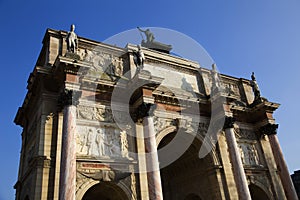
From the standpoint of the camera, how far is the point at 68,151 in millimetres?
10820

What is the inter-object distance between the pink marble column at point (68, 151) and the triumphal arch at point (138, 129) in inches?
1.5

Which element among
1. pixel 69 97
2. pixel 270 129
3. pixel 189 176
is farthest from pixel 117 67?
pixel 270 129

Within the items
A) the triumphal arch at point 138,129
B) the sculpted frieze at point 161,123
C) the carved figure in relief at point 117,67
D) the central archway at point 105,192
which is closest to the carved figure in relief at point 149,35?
the triumphal arch at point 138,129

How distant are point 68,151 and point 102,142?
217 cm

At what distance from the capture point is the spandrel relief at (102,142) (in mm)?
12219

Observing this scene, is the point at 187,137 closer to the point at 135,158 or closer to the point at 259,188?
the point at 135,158

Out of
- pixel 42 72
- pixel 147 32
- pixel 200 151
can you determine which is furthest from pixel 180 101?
pixel 42 72

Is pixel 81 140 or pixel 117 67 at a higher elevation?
pixel 117 67

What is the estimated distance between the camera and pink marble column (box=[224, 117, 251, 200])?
46.6 ft

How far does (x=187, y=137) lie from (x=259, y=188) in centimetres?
547

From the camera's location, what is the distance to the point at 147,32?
19797 mm

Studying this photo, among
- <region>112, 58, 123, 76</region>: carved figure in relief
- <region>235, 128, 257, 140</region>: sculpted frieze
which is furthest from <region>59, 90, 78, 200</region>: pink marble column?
<region>235, 128, 257, 140</region>: sculpted frieze

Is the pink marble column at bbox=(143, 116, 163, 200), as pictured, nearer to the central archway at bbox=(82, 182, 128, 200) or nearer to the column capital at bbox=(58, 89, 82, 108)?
the central archway at bbox=(82, 182, 128, 200)

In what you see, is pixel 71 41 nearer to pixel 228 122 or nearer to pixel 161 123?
pixel 161 123
